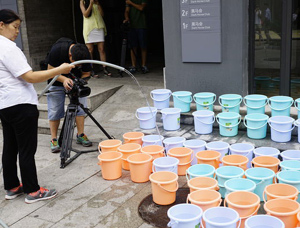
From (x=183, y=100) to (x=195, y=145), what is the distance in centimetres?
105

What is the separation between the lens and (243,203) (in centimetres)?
328

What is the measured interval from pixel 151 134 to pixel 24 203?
1941mm

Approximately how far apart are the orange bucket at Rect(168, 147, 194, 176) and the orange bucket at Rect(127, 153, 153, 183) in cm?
27

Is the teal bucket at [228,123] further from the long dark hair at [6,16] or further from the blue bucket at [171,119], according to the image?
the long dark hair at [6,16]

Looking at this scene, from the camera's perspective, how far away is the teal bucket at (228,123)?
4.89 metres

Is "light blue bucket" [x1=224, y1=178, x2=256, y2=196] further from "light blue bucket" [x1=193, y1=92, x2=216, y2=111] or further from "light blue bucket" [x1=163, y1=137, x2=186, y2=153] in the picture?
"light blue bucket" [x1=193, y1=92, x2=216, y2=111]

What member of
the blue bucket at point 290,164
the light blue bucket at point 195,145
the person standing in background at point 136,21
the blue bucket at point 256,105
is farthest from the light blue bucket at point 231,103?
the person standing in background at point 136,21

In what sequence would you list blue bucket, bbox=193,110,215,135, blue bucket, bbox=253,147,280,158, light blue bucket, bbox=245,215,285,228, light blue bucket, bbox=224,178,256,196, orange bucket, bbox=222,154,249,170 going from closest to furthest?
1. light blue bucket, bbox=245,215,285,228
2. light blue bucket, bbox=224,178,256,196
3. orange bucket, bbox=222,154,249,170
4. blue bucket, bbox=253,147,280,158
5. blue bucket, bbox=193,110,215,135

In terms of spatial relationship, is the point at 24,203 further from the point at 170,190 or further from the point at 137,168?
the point at 170,190

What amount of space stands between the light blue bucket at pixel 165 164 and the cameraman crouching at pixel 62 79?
5.25 ft

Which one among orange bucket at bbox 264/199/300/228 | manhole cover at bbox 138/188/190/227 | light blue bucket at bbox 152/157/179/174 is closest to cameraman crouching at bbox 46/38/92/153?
light blue bucket at bbox 152/157/179/174

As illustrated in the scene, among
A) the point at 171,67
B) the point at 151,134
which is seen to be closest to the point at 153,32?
the point at 171,67

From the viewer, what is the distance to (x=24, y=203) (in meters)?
4.05

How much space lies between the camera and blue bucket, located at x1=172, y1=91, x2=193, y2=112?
552 centimetres
